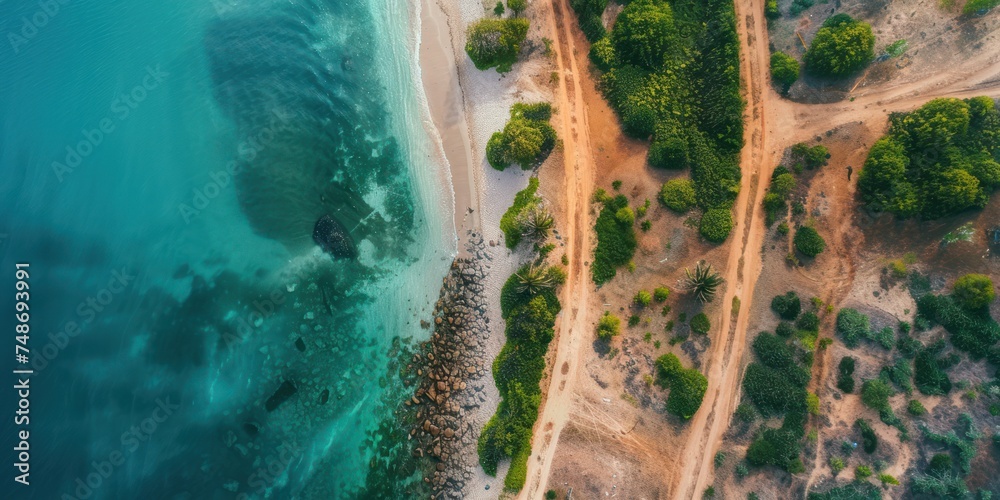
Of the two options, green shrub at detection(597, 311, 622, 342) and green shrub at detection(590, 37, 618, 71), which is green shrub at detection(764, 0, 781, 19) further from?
green shrub at detection(597, 311, 622, 342)

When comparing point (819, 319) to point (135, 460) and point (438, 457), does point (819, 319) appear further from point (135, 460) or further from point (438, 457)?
point (135, 460)

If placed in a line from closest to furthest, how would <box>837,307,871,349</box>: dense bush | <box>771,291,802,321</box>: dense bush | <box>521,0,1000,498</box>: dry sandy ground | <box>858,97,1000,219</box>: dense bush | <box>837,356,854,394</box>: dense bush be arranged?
1. <box>858,97,1000,219</box>: dense bush
2. <box>837,356,854,394</box>: dense bush
3. <box>837,307,871,349</box>: dense bush
4. <box>771,291,802,321</box>: dense bush
5. <box>521,0,1000,498</box>: dry sandy ground

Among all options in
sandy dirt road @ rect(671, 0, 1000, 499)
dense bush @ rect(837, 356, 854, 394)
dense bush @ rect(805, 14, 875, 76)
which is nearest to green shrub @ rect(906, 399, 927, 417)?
dense bush @ rect(837, 356, 854, 394)

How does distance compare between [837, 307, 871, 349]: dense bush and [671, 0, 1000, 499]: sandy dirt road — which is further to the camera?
[671, 0, 1000, 499]: sandy dirt road

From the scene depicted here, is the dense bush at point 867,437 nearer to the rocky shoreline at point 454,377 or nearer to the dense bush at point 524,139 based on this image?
the rocky shoreline at point 454,377

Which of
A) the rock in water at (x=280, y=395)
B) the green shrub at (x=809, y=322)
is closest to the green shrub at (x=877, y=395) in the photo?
the green shrub at (x=809, y=322)
